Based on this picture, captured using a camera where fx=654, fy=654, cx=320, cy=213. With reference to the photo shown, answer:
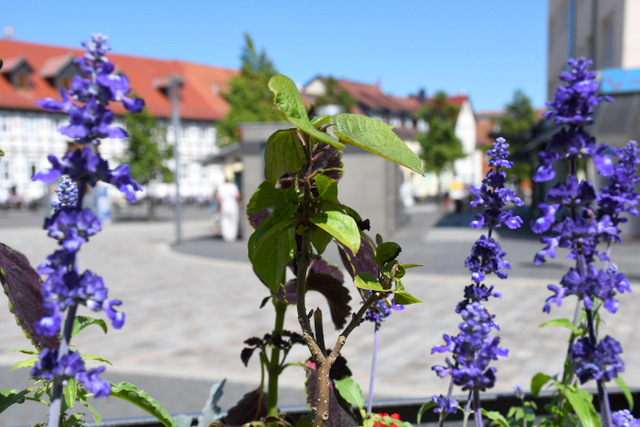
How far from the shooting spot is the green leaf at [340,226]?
2.80 ft

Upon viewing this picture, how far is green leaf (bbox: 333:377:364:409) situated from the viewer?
116 centimetres

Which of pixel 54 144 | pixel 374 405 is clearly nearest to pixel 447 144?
pixel 54 144

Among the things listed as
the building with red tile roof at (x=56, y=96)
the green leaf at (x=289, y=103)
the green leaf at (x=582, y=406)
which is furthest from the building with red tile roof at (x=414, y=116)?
the green leaf at (x=289, y=103)

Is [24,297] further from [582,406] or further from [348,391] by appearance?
[582,406]

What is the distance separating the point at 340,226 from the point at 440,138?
2005 inches

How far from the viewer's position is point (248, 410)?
4.33 feet

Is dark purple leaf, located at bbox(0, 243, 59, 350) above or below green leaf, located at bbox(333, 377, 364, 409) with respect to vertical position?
above

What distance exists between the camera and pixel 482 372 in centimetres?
83

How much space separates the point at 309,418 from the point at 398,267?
1.14ft

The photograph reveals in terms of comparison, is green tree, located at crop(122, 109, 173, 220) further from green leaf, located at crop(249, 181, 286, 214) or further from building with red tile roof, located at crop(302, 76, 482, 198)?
building with red tile roof, located at crop(302, 76, 482, 198)

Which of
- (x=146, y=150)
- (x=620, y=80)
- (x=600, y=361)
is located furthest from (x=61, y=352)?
(x=146, y=150)

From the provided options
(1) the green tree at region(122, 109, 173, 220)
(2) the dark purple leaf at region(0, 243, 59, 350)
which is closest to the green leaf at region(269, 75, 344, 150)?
(2) the dark purple leaf at region(0, 243, 59, 350)

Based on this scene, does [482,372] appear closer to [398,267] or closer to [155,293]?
[398,267]

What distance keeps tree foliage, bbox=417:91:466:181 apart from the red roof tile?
53.4 feet
